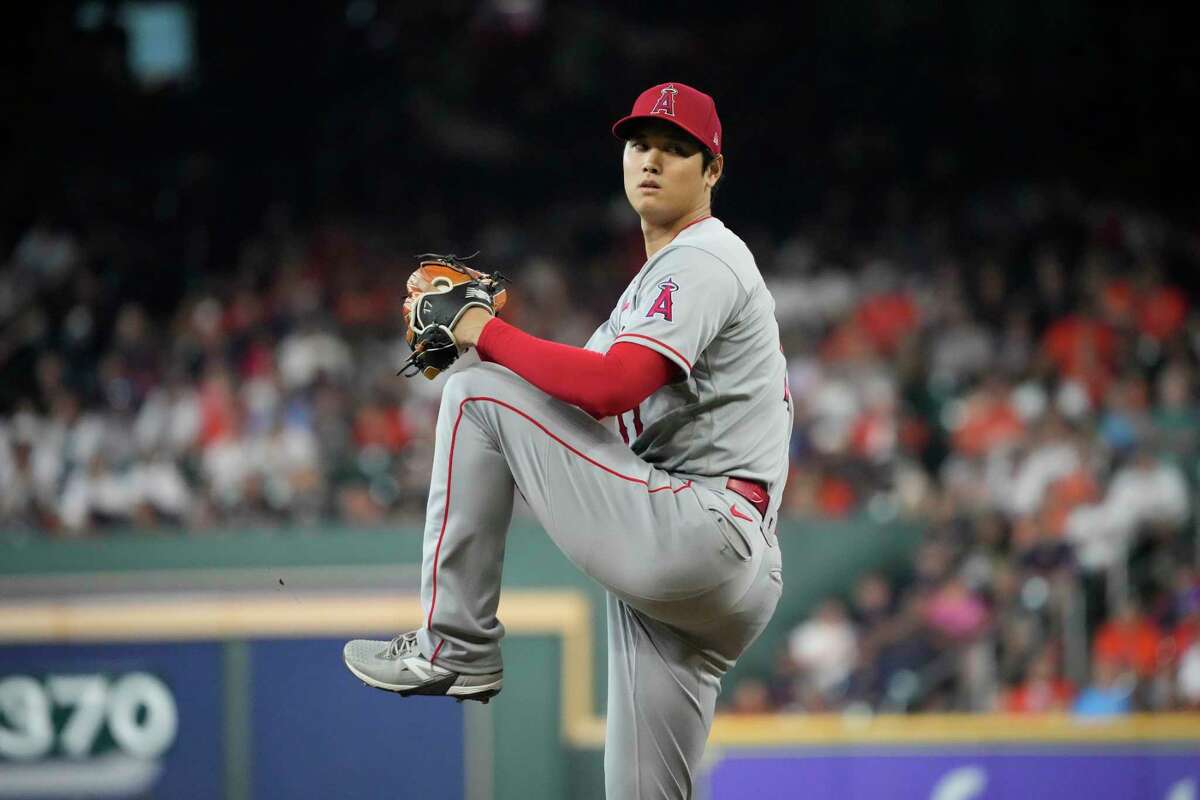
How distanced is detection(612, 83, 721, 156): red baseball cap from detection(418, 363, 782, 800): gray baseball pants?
0.61 meters

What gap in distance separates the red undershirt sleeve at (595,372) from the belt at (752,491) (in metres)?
0.30

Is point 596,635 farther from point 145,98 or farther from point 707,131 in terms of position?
point 145,98

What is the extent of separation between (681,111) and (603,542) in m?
0.91

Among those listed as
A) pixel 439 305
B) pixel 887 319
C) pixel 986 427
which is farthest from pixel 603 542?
pixel 887 319

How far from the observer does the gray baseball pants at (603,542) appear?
2916 millimetres

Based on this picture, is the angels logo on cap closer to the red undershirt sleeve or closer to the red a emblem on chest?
the red a emblem on chest

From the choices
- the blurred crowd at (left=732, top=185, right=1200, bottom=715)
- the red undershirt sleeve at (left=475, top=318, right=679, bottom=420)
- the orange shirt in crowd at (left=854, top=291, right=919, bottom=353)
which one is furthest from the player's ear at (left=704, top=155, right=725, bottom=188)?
the orange shirt in crowd at (left=854, top=291, right=919, bottom=353)

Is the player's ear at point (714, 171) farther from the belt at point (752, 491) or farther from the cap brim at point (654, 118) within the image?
the belt at point (752, 491)

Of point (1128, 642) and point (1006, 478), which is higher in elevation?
point (1006, 478)

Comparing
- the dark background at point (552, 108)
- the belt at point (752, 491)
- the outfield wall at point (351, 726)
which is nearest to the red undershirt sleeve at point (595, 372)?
the belt at point (752, 491)

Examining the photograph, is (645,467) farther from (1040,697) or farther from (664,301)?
(1040,697)

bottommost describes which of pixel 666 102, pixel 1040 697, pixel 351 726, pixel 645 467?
pixel 1040 697

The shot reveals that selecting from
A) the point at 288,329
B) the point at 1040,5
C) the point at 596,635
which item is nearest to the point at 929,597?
the point at 596,635

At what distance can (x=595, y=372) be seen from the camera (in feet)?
9.35
